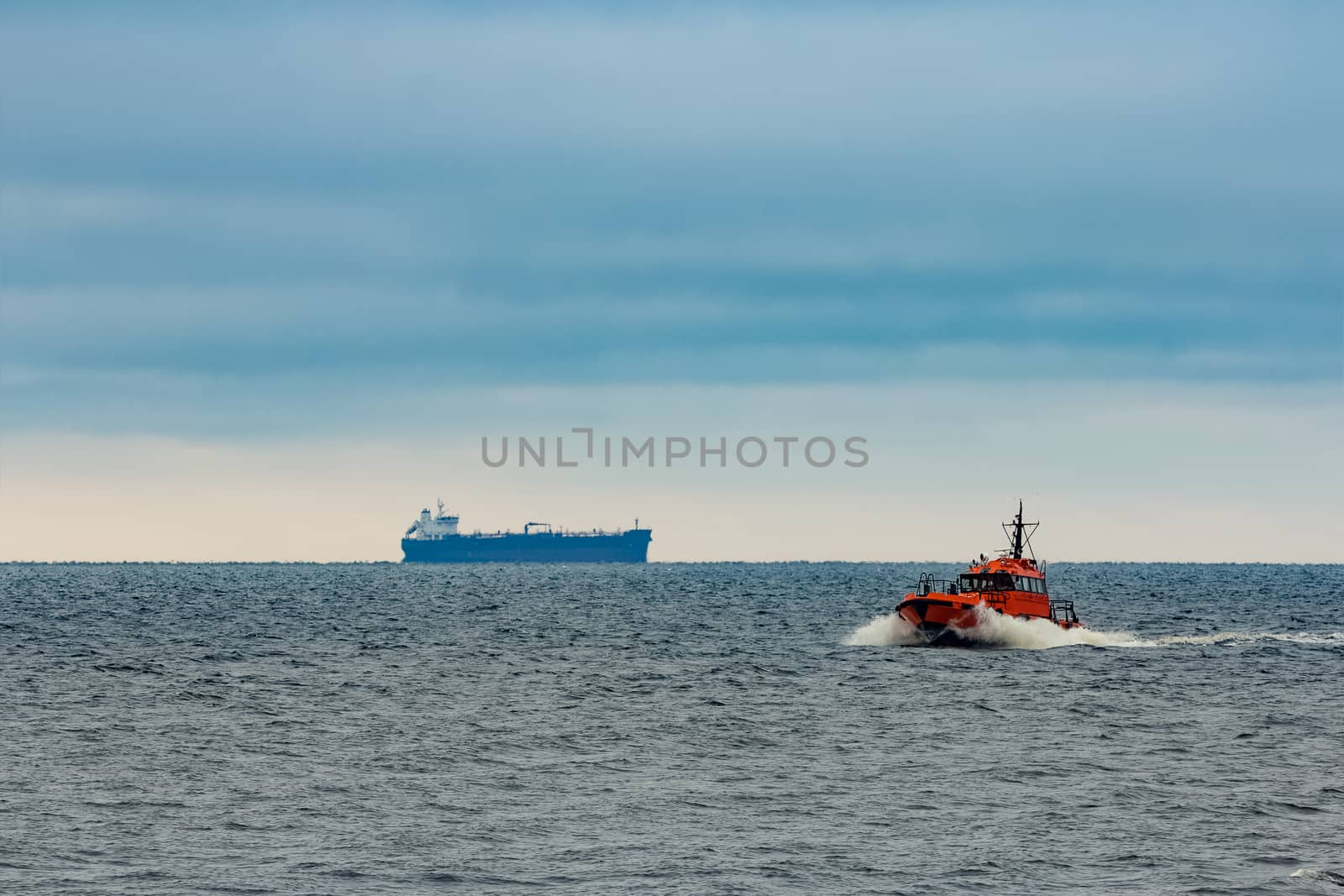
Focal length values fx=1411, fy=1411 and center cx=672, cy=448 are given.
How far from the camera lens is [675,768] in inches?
1309

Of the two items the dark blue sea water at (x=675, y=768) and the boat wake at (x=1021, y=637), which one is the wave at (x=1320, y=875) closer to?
the dark blue sea water at (x=675, y=768)

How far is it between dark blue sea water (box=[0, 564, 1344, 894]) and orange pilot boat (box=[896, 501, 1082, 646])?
1645 millimetres

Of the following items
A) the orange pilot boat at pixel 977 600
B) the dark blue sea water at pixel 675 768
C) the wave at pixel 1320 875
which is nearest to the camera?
the wave at pixel 1320 875

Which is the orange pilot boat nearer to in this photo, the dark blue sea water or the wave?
the dark blue sea water

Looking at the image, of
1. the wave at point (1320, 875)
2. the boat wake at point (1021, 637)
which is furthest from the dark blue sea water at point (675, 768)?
the boat wake at point (1021, 637)

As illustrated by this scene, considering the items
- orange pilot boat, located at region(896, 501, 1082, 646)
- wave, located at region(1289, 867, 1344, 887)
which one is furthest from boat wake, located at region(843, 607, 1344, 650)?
wave, located at region(1289, 867, 1344, 887)

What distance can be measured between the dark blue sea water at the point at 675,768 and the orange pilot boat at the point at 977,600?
164 centimetres

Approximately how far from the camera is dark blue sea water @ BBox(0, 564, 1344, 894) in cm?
2394

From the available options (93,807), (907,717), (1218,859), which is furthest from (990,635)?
(93,807)

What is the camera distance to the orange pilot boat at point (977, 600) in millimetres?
64125

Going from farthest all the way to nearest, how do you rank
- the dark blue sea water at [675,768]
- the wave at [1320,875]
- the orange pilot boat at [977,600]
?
1. the orange pilot boat at [977,600]
2. the dark blue sea water at [675,768]
3. the wave at [1320,875]

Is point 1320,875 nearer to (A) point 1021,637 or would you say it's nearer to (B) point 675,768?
(B) point 675,768

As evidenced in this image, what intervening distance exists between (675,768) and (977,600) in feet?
113

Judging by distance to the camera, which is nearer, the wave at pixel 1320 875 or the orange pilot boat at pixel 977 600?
the wave at pixel 1320 875
